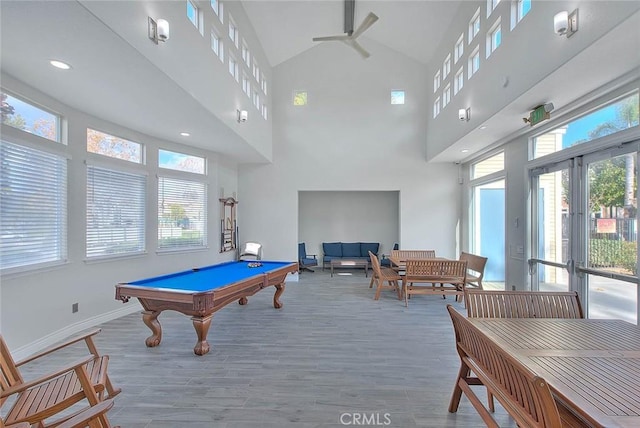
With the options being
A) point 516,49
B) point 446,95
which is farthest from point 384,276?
point 446,95

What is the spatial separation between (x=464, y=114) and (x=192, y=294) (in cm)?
493

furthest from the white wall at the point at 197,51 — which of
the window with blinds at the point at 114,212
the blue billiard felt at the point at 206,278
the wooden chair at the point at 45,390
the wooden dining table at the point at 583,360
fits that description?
the wooden dining table at the point at 583,360

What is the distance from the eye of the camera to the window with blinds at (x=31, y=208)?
304 cm

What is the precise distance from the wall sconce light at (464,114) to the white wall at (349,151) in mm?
2290

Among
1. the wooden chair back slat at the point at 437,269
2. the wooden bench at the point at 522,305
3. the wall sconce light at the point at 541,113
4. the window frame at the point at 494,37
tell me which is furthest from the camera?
the wooden chair back slat at the point at 437,269

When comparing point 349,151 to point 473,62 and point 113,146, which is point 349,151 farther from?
point 113,146

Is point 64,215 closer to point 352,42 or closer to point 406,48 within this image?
point 352,42

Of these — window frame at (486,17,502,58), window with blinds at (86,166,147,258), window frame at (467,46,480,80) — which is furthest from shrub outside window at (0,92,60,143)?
window frame at (467,46,480,80)

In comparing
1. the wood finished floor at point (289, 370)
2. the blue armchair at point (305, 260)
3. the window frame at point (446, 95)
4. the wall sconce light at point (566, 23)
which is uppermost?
the window frame at point (446, 95)

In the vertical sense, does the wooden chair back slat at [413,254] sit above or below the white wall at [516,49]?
below

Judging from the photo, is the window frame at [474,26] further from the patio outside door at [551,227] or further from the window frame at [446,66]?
the patio outside door at [551,227]

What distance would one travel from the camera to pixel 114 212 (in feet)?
14.9

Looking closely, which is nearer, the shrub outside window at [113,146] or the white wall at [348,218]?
the shrub outside window at [113,146]

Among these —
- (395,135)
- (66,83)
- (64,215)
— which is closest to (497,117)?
(395,135)
